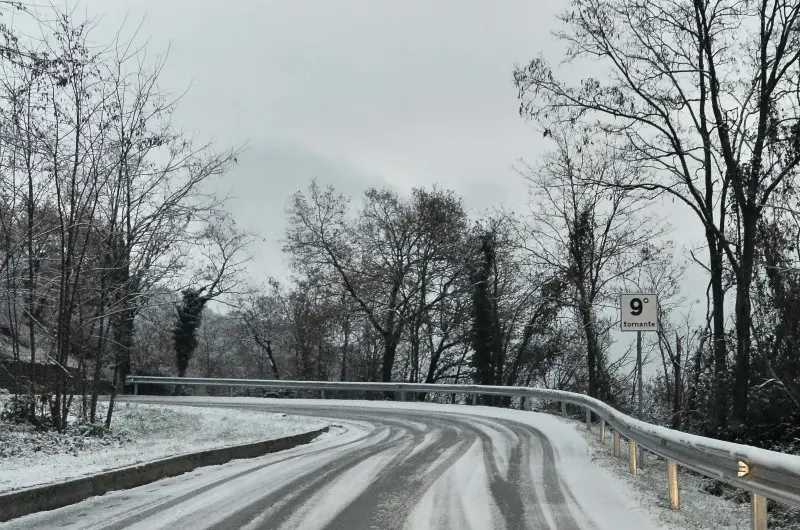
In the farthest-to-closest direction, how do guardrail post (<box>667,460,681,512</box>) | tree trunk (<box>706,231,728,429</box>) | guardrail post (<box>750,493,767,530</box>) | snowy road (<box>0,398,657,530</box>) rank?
tree trunk (<box>706,231,728,429</box>) < guardrail post (<box>667,460,681,512</box>) < snowy road (<box>0,398,657,530</box>) < guardrail post (<box>750,493,767,530</box>)

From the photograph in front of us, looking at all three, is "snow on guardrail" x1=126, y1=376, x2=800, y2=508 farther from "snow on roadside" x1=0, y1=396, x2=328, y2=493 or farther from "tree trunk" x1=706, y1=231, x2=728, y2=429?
"tree trunk" x1=706, y1=231, x2=728, y2=429

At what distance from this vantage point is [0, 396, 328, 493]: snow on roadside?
9.30 meters

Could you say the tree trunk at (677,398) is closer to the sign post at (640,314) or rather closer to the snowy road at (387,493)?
the snowy road at (387,493)

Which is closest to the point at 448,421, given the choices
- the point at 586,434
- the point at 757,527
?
the point at 586,434

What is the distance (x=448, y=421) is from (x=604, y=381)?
1687 cm

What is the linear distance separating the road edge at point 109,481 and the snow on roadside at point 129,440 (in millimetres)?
179

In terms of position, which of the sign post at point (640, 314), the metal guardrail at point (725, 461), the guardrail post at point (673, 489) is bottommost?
the guardrail post at point (673, 489)

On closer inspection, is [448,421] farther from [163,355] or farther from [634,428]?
[163,355]

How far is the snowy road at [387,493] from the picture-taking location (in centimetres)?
700

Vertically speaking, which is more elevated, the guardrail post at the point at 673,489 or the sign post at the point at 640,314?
the sign post at the point at 640,314

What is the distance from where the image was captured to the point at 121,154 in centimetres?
1456

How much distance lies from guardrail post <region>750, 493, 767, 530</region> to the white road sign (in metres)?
6.74

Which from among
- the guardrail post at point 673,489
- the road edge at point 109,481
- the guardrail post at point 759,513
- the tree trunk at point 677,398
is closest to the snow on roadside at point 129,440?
the road edge at point 109,481

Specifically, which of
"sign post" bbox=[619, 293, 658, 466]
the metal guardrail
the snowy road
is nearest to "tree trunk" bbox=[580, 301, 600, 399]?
the snowy road
